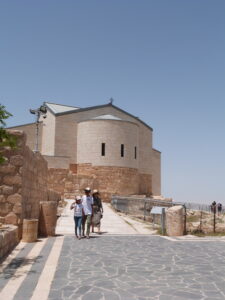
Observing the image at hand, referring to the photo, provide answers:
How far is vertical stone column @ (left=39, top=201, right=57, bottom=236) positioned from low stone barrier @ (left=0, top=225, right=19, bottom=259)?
1811 mm

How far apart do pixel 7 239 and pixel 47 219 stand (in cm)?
344

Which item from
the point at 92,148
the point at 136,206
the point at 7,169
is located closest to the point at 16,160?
the point at 7,169

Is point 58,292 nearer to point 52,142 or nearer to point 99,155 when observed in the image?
point 99,155

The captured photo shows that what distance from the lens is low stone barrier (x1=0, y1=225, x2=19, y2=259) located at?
6.90 metres

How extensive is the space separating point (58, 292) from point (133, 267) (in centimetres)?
206

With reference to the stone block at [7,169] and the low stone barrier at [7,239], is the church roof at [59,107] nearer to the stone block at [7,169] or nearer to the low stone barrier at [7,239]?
the stone block at [7,169]

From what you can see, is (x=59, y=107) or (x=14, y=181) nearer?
(x=14, y=181)

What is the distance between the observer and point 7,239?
7441mm

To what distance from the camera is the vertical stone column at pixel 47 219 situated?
1077 cm

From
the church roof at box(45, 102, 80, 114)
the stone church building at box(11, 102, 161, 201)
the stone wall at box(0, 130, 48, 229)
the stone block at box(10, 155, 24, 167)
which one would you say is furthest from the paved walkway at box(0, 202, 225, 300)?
the church roof at box(45, 102, 80, 114)

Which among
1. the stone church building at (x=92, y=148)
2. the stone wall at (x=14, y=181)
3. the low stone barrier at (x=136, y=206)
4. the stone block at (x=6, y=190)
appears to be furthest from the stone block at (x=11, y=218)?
the stone church building at (x=92, y=148)

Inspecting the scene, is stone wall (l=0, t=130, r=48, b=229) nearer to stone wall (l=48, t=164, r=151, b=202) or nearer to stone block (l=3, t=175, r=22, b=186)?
stone block (l=3, t=175, r=22, b=186)

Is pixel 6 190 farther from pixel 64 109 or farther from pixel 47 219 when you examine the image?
pixel 64 109

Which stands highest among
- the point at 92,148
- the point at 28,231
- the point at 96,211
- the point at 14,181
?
the point at 92,148
